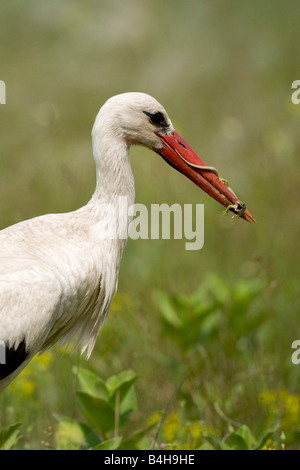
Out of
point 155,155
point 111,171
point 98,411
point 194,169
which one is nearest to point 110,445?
point 98,411

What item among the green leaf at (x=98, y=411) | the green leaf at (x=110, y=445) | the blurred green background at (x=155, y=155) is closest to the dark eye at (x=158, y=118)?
the blurred green background at (x=155, y=155)

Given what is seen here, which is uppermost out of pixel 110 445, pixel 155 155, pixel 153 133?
pixel 155 155

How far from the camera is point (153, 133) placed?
3.40 m

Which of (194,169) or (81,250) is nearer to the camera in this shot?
(81,250)

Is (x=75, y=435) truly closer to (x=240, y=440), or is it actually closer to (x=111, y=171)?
(x=240, y=440)

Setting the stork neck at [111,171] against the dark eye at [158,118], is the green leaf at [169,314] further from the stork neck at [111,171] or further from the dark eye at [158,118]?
the dark eye at [158,118]

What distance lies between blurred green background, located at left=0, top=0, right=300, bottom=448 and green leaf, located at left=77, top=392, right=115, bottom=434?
553 mm

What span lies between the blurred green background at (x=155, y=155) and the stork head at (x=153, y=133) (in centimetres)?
113

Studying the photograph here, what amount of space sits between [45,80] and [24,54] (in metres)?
0.84

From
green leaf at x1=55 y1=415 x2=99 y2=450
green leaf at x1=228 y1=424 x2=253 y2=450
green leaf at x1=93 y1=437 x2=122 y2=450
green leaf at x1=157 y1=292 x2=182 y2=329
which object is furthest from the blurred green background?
green leaf at x1=93 y1=437 x2=122 y2=450

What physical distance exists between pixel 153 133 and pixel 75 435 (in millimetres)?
1557

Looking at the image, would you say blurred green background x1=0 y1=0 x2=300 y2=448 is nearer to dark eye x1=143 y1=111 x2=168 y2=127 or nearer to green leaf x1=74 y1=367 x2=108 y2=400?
green leaf x1=74 y1=367 x2=108 y2=400

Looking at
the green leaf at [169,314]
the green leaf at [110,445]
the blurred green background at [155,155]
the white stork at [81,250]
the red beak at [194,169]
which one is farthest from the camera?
the blurred green background at [155,155]

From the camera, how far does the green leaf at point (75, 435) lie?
360 centimetres
